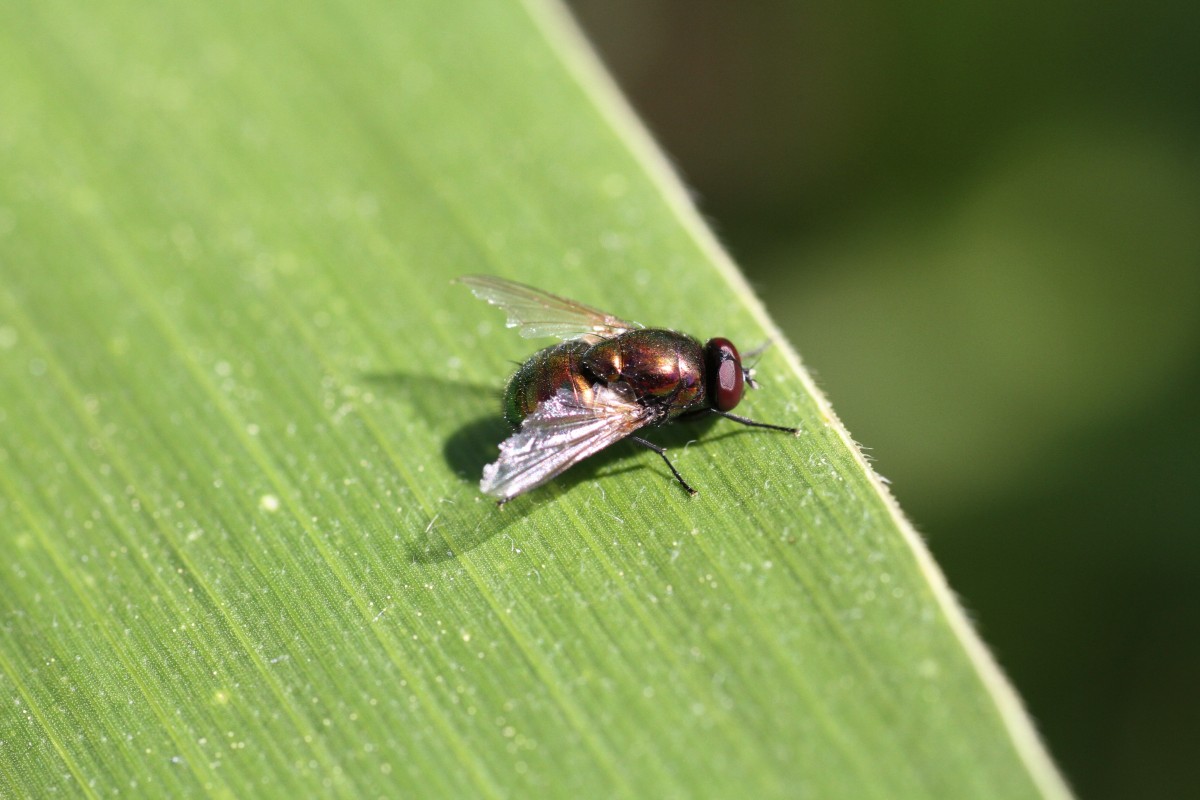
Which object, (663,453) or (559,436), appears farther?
(663,453)

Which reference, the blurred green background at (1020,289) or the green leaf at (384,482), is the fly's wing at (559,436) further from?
the blurred green background at (1020,289)

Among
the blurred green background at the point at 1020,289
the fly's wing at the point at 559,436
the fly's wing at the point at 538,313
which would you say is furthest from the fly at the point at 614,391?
the blurred green background at the point at 1020,289

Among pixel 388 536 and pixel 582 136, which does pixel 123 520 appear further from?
pixel 582 136

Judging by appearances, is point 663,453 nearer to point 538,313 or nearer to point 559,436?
point 559,436

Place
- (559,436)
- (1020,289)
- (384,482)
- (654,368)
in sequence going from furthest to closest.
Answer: (1020,289), (384,482), (654,368), (559,436)

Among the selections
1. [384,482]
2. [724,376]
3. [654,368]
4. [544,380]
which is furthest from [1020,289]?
[384,482]

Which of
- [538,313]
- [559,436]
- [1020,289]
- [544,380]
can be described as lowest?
[1020,289]

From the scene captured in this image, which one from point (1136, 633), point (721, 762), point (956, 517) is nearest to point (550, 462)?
point (721, 762)
